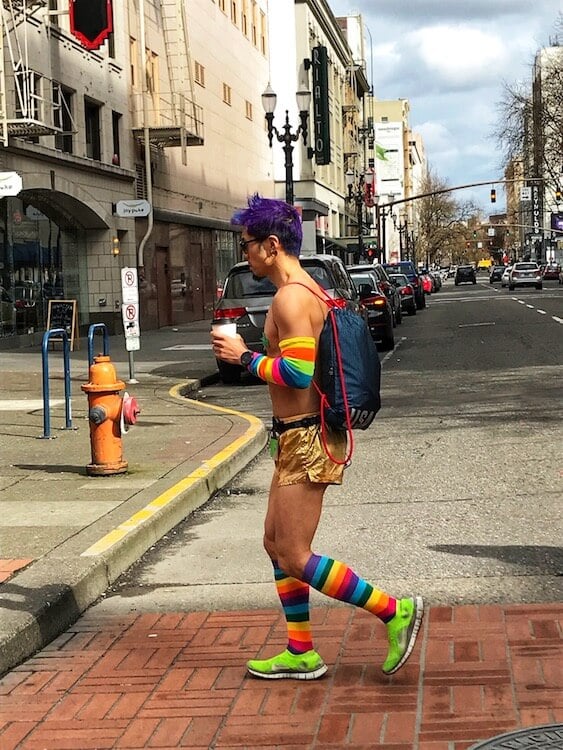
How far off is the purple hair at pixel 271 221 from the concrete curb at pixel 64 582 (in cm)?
207

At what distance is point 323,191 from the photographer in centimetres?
6406

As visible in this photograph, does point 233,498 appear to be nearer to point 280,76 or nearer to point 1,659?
point 1,659

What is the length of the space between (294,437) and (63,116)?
79.5 ft

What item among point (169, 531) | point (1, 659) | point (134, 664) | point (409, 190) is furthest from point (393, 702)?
point (409, 190)

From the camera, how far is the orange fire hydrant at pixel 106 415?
8.62m

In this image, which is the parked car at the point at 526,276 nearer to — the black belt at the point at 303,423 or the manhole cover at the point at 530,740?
the black belt at the point at 303,423

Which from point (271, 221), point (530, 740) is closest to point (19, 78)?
point (271, 221)

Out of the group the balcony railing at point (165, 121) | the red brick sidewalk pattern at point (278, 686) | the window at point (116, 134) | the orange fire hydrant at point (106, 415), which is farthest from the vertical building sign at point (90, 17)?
the balcony railing at point (165, 121)

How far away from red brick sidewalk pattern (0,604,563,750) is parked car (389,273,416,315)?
3290 centimetres

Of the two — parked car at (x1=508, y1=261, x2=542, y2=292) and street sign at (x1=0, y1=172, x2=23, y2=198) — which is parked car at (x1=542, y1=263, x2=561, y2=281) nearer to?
parked car at (x1=508, y1=261, x2=542, y2=292)

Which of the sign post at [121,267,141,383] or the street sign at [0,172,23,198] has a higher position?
the street sign at [0,172,23,198]

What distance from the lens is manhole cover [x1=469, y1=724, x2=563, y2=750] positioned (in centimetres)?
371

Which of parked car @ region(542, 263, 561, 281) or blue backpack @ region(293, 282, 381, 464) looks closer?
blue backpack @ region(293, 282, 381, 464)

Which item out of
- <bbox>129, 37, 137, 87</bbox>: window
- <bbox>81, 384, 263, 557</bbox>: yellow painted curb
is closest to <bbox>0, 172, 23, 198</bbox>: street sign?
<bbox>81, 384, 263, 557</bbox>: yellow painted curb
